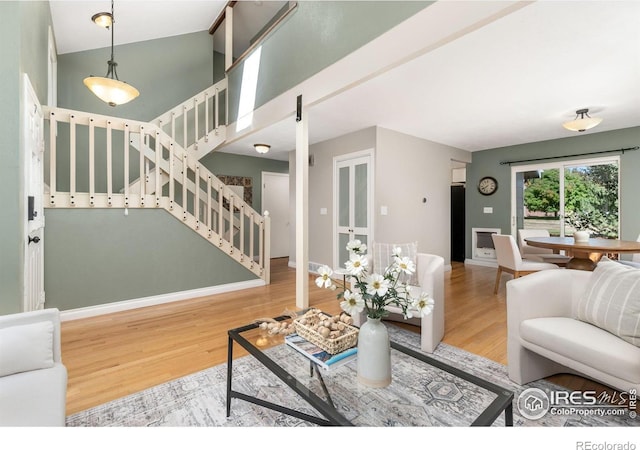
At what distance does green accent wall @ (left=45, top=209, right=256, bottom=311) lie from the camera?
3.06 meters

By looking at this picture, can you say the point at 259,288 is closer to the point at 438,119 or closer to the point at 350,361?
the point at 350,361

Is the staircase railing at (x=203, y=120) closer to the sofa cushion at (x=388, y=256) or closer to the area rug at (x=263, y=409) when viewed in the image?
the sofa cushion at (x=388, y=256)

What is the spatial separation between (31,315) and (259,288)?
3.13m

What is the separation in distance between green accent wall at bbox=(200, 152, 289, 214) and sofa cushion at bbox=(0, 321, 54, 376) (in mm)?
5319

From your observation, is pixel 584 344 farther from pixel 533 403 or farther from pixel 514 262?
pixel 514 262

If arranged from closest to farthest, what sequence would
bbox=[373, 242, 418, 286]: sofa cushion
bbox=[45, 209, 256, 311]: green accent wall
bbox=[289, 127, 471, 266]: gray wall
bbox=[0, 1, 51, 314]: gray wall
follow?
bbox=[0, 1, 51, 314]: gray wall
bbox=[373, 242, 418, 286]: sofa cushion
bbox=[45, 209, 256, 311]: green accent wall
bbox=[289, 127, 471, 266]: gray wall

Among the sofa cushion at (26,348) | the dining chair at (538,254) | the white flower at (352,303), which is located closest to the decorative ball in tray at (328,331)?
the white flower at (352,303)

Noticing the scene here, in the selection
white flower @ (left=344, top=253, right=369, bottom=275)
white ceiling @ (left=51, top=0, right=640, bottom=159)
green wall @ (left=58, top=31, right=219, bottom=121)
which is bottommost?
white flower @ (left=344, top=253, right=369, bottom=275)

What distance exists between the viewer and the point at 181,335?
2.67 meters

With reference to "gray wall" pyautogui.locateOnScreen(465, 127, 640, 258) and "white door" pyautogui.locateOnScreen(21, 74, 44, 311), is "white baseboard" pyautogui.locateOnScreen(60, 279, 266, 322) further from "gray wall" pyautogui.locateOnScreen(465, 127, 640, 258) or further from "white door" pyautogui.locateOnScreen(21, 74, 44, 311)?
"gray wall" pyautogui.locateOnScreen(465, 127, 640, 258)

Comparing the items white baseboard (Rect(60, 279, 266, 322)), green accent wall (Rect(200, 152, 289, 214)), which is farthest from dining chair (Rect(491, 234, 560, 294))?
green accent wall (Rect(200, 152, 289, 214))

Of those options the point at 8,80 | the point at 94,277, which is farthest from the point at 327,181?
the point at 8,80

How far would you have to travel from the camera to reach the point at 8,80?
1808mm

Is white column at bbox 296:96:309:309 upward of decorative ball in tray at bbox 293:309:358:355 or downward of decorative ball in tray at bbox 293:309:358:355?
upward
